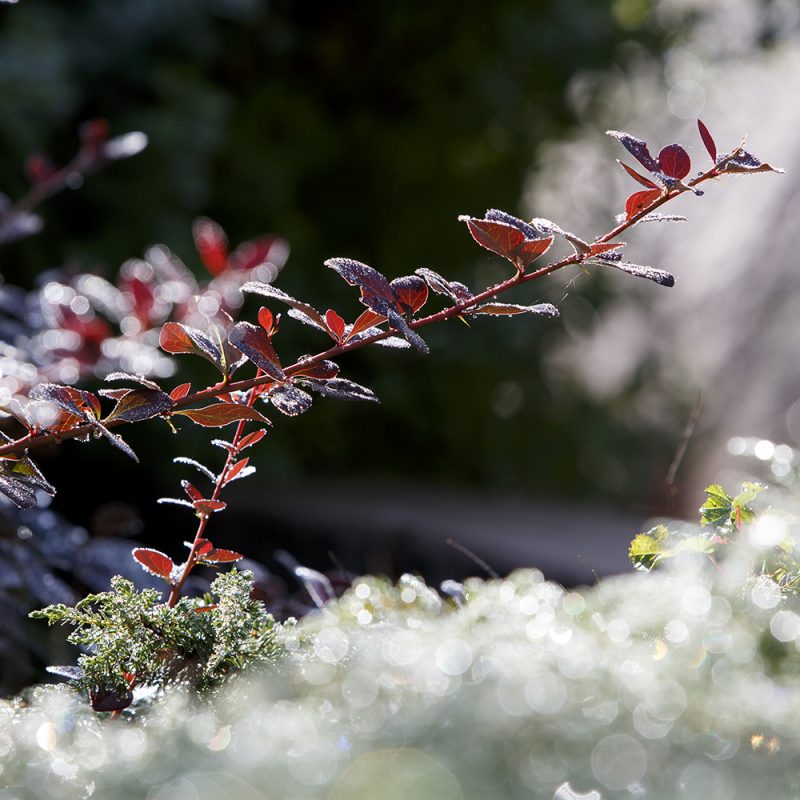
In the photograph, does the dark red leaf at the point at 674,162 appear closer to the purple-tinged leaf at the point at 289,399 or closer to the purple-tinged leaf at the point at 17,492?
the purple-tinged leaf at the point at 289,399

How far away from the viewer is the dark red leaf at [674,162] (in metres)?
0.96

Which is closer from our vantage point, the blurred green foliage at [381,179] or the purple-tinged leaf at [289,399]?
the purple-tinged leaf at [289,399]

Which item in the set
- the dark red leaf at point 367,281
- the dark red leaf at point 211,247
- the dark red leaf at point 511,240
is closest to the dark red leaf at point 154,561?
the dark red leaf at point 367,281

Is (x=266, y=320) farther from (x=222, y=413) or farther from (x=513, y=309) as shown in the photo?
(x=513, y=309)

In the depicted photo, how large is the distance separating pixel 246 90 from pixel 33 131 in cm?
168

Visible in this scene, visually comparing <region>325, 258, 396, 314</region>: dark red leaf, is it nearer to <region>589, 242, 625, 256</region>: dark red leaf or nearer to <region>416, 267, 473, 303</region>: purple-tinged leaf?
<region>416, 267, 473, 303</region>: purple-tinged leaf

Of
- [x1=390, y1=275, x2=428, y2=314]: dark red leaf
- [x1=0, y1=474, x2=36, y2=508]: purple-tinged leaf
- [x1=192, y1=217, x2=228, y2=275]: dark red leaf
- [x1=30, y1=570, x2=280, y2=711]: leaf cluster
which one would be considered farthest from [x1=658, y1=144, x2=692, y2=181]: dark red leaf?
[x1=192, y1=217, x2=228, y2=275]: dark red leaf

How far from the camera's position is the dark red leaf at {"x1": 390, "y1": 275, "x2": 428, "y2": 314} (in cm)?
97

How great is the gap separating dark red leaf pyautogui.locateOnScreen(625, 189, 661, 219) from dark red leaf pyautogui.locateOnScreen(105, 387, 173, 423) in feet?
1.61

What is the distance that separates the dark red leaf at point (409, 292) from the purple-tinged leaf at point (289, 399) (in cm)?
13

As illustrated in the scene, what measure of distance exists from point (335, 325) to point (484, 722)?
0.44 meters

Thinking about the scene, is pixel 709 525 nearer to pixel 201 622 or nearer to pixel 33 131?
pixel 201 622

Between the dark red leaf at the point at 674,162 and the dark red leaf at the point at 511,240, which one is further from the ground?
the dark red leaf at the point at 674,162

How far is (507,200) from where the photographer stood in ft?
18.3
